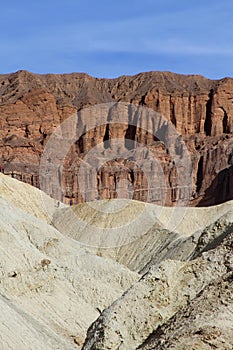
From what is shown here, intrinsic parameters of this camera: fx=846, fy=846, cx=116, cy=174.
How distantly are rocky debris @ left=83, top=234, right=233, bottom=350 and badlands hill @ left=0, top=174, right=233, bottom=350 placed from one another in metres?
0.02

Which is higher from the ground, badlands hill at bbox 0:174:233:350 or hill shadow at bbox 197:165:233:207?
badlands hill at bbox 0:174:233:350

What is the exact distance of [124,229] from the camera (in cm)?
7244

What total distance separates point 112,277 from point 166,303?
26050mm

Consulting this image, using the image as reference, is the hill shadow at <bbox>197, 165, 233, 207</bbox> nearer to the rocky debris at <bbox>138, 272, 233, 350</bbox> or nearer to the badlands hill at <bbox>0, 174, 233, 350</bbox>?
the badlands hill at <bbox>0, 174, 233, 350</bbox>

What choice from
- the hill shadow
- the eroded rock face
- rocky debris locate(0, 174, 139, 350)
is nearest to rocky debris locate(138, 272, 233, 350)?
rocky debris locate(0, 174, 139, 350)

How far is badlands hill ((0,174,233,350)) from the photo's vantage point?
16.1 m

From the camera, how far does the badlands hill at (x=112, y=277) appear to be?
16.1m

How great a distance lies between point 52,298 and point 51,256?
8.20 metres

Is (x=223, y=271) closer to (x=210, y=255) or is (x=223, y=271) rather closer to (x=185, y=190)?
(x=210, y=255)

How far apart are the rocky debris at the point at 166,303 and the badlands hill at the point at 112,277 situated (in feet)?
0.07

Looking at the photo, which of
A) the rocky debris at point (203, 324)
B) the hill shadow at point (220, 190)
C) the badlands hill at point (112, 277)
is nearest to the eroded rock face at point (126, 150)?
the hill shadow at point (220, 190)

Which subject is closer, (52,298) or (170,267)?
(170,267)

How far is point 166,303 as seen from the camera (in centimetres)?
1780

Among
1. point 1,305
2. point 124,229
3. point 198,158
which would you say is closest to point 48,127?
point 198,158
